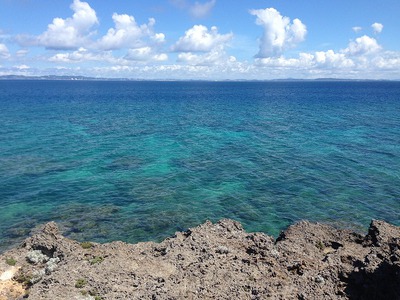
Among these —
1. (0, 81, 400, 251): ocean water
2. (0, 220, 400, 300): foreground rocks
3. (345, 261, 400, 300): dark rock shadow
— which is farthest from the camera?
(0, 81, 400, 251): ocean water

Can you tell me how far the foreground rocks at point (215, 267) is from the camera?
72.9 feet

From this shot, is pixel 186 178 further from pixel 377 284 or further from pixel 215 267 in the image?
pixel 377 284

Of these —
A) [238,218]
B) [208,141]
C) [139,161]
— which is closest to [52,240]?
[238,218]

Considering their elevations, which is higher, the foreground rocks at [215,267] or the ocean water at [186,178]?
the foreground rocks at [215,267]

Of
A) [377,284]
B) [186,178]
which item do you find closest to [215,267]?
[377,284]

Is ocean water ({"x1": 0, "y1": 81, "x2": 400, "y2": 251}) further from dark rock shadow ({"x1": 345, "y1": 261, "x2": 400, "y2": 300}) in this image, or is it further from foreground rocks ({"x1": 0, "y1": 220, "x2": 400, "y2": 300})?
dark rock shadow ({"x1": 345, "y1": 261, "x2": 400, "y2": 300})

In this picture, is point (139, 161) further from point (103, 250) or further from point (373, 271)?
point (373, 271)

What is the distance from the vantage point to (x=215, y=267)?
2478 centimetres

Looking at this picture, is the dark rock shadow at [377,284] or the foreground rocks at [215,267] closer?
the dark rock shadow at [377,284]

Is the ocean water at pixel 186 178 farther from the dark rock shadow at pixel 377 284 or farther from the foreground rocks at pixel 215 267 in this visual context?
the dark rock shadow at pixel 377 284

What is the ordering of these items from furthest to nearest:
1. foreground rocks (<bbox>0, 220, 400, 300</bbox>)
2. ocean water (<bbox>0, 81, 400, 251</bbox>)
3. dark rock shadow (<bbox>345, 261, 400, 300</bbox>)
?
ocean water (<bbox>0, 81, 400, 251</bbox>) < foreground rocks (<bbox>0, 220, 400, 300</bbox>) < dark rock shadow (<bbox>345, 261, 400, 300</bbox>)

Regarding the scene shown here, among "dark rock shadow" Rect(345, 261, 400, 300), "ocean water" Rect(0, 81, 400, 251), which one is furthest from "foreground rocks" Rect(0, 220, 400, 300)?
"ocean water" Rect(0, 81, 400, 251)

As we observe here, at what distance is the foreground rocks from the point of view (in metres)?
22.2

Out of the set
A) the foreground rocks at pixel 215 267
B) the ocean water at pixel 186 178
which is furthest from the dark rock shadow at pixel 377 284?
the ocean water at pixel 186 178
